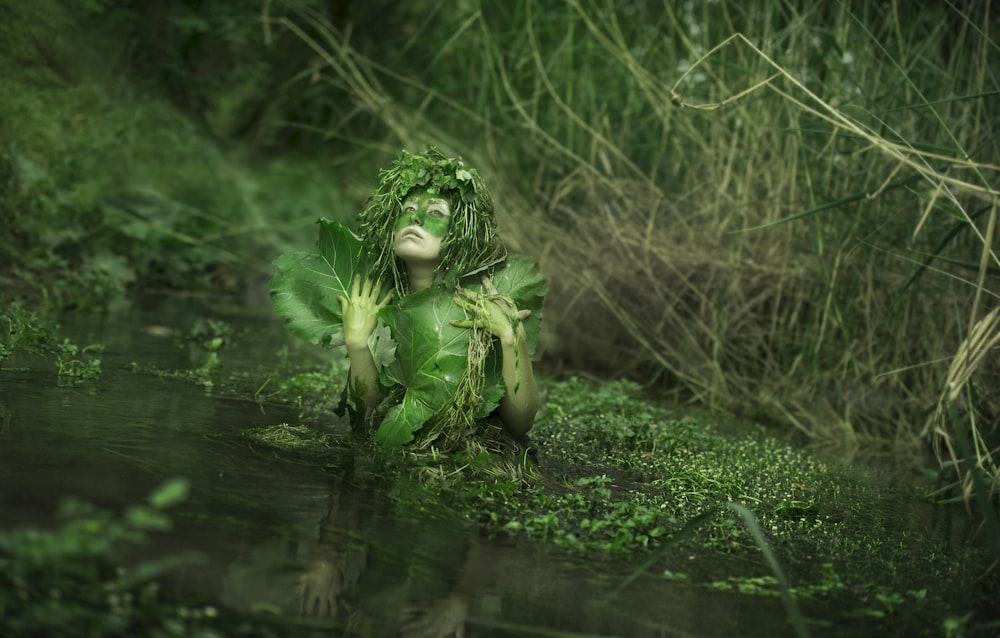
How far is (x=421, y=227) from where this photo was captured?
3.47 meters

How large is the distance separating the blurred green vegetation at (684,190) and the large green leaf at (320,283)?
51.2 inches

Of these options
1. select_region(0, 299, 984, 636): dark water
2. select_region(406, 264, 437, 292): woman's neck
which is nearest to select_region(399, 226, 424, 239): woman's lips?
select_region(406, 264, 437, 292): woman's neck

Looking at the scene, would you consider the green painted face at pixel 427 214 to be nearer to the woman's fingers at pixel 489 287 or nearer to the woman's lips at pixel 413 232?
the woman's lips at pixel 413 232

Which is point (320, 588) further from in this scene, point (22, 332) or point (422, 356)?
point (22, 332)

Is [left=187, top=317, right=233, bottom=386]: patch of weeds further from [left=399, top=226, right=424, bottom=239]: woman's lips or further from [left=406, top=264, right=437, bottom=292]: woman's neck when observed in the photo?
[left=399, top=226, right=424, bottom=239]: woman's lips

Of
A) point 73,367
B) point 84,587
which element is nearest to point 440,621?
point 84,587

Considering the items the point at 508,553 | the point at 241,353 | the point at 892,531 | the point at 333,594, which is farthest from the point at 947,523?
the point at 241,353

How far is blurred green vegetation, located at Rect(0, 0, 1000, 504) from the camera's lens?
524 cm

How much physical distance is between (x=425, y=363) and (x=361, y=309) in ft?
0.98

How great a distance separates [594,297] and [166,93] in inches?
269

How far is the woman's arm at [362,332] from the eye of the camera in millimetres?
3490

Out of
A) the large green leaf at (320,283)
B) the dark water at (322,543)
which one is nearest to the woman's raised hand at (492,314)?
the large green leaf at (320,283)

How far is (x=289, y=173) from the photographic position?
1252 cm

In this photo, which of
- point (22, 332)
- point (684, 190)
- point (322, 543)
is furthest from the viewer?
point (684, 190)
